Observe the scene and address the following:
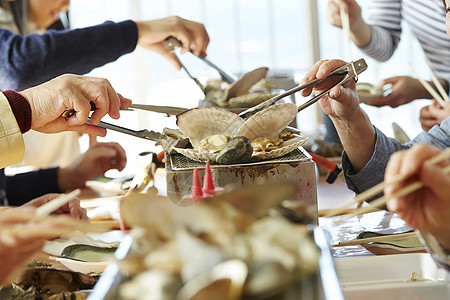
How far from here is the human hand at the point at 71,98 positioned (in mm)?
926

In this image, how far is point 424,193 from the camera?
1.47 feet

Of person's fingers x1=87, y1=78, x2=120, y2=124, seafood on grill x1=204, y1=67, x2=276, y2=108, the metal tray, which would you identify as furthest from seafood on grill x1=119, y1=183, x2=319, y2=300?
seafood on grill x1=204, y1=67, x2=276, y2=108

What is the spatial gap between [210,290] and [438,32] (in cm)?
181

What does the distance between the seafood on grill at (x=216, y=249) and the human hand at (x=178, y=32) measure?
1273 mm

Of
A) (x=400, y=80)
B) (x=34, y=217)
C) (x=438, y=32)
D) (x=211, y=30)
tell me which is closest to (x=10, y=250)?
(x=34, y=217)

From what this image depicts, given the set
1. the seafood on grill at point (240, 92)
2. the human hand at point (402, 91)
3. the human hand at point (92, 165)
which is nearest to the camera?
the seafood on grill at point (240, 92)

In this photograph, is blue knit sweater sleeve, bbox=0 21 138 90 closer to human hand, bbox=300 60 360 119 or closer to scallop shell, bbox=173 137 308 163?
human hand, bbox=300 60 360 119

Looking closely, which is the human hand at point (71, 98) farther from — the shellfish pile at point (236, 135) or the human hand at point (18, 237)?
the human hand at point (18, 237)

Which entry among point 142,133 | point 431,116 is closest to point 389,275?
point 142,133

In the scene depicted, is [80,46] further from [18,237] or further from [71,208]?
[18,237]

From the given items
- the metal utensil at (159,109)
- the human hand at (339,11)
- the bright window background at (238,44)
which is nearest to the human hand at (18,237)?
the metal utensil at (159,109)

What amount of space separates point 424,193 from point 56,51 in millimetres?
1345

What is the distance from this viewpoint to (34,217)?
0.38 meters

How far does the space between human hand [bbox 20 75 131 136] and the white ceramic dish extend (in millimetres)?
502
